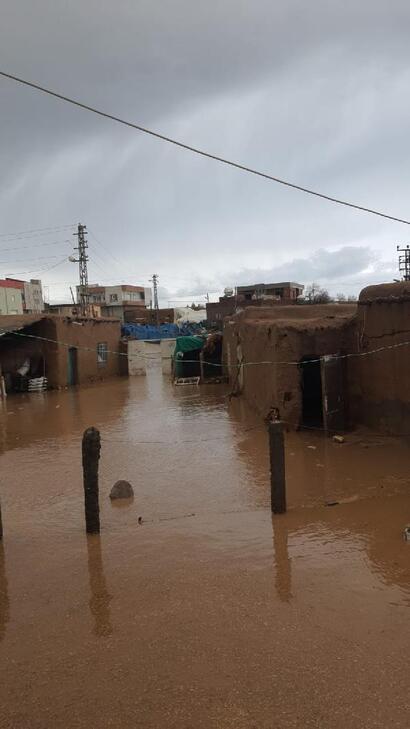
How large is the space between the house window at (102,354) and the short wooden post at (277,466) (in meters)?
22.6

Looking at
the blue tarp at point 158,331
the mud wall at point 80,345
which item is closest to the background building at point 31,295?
the blue tarp at point 158,331

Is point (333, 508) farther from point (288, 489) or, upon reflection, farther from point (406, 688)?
point (406, 688)

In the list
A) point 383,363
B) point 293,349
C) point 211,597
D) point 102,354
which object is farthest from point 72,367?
point 211,597

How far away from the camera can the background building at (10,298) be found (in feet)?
173

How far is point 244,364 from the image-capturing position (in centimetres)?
1844

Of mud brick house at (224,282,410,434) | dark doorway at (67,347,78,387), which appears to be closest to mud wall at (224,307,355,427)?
mud brick house at (224,282,410,434)

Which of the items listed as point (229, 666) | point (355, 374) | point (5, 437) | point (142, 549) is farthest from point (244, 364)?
point (229, 666)

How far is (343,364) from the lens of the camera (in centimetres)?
1370

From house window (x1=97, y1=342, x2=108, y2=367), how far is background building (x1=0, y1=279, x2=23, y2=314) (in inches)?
1014

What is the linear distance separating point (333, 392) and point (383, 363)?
4.89 feet

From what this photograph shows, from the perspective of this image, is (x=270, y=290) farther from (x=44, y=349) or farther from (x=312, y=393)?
(x=312, y=393)

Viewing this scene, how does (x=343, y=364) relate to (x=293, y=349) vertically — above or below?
below

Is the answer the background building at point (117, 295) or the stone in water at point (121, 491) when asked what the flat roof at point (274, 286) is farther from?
the stone in water at point (121, 491)

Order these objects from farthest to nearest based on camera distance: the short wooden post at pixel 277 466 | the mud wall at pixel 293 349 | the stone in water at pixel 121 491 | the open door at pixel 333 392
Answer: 1. the mud wall at pixel 293 349
2. the open door at pixel 333 392
3. the stone in water at pixel 121 491
4. the short wooden post at pixel 277 466
